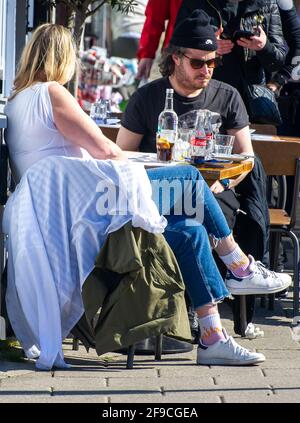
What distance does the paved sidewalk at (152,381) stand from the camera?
4.47 metres

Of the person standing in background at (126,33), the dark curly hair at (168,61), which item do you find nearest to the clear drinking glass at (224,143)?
the dark curly hair at (168,61)

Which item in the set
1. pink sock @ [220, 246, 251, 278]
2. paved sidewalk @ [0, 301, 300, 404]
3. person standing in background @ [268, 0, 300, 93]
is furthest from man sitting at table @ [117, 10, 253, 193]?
person standing in background @ [268, 0, 300, 93]

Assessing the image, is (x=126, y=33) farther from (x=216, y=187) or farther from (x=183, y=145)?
(x=216, y=187)

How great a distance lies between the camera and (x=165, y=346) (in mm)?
5359

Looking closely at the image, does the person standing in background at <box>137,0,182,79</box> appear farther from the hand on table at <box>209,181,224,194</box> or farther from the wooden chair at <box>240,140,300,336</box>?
the hand on table at <box>209,181,224,194</box>

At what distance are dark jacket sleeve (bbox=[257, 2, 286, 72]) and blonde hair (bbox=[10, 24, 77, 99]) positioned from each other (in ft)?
7.11

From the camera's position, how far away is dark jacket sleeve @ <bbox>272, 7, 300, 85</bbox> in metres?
7.41

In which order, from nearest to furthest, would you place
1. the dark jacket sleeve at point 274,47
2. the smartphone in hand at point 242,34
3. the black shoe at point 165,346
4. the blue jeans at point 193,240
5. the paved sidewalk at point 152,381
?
1. the paved sidewalk at point 152,381
2. the blue jeans at point 193,240
3. the black shoe at point 165,346
4. the smartphone in hand at point 242,34
5. the dark jacket sleeve at point 274,47

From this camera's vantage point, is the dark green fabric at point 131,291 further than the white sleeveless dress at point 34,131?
No

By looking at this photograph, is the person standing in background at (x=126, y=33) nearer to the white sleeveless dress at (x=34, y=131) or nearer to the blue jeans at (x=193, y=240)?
the white sleeveless dress at (x=34, y=131)

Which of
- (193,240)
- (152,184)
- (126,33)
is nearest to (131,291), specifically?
(193,240)

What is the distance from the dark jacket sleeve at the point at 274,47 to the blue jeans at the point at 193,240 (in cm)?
221

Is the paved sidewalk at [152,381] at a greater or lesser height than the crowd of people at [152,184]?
lesser

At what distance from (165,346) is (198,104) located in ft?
4.45
